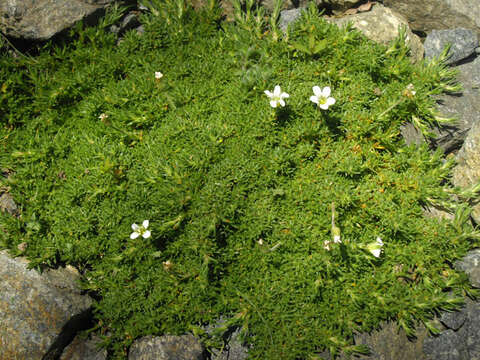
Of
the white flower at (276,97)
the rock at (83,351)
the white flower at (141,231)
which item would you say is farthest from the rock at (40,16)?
the rock at (83,351)

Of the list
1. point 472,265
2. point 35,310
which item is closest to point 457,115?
point 472,265

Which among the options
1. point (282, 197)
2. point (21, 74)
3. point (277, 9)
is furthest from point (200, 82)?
point (21, 74)

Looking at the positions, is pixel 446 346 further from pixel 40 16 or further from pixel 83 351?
pixel 40 16

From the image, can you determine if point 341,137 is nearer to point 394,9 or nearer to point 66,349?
point 394,9

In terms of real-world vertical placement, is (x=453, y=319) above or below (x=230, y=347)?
above

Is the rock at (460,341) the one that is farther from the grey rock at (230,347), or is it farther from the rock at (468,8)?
the rock at (468,8)

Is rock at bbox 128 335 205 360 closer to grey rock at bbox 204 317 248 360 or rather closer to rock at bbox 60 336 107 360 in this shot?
grey rock at bbox 204 317 248 360

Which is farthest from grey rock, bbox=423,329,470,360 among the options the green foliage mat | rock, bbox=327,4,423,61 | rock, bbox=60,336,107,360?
rock, bbox=327,4,423,61
